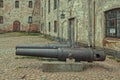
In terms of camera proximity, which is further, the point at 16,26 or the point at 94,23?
the point at 16,26

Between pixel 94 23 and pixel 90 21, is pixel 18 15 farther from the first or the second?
pixel 94 23

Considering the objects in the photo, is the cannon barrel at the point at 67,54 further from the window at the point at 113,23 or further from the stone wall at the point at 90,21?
the window at the point at 113,23

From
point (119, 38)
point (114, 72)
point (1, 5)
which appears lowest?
point (114, 72)

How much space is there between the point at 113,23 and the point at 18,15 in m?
27.4

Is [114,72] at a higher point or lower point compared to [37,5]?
lower

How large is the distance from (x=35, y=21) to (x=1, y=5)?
6103 millimetres

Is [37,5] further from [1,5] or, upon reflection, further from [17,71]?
[17,71]

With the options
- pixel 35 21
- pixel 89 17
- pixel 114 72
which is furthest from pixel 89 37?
pixel 35 21

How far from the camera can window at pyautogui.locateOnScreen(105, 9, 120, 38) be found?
418 inches

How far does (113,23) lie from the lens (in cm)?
1098

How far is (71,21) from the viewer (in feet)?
54.0

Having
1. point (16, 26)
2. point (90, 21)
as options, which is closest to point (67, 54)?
point (90, 21)

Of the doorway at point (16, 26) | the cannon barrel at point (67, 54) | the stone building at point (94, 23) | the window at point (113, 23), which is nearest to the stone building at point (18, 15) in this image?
the doorway at point (16, 26)

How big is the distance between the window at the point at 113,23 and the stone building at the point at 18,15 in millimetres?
26369
